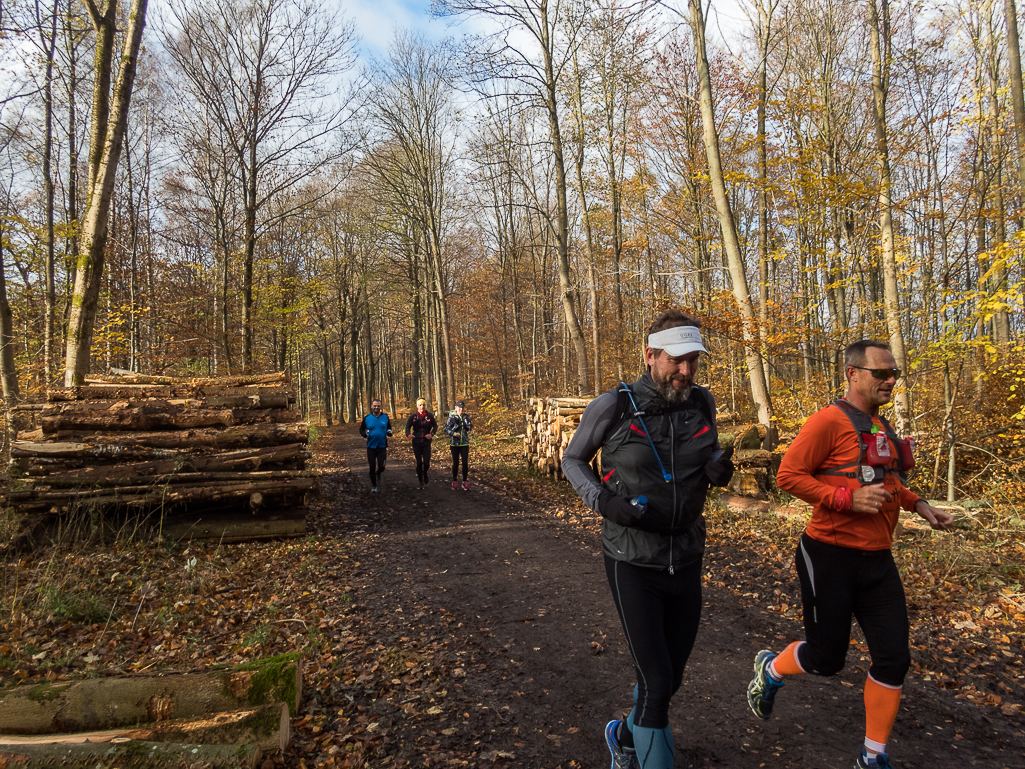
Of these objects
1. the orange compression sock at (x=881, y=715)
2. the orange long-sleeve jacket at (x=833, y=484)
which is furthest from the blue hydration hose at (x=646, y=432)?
the orange compression sock at (x=881, y=715)

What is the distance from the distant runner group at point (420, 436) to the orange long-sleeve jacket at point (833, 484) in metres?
10.1

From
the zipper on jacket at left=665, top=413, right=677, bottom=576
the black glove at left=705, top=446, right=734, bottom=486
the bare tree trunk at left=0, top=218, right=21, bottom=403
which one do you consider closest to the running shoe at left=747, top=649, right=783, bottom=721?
the zipper on jacket at left=665, top=413, right=677, bottom=576

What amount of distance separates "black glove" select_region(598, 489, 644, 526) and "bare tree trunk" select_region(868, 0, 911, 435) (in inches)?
383

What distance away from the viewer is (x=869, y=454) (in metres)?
3.09

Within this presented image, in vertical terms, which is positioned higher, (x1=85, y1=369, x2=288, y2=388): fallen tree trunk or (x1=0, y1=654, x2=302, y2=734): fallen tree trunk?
(x1=85, y1=369, x2=288, y2=388): fallen tree trunk

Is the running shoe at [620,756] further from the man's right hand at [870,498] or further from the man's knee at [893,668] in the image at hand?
the man's right hand at [870,498]

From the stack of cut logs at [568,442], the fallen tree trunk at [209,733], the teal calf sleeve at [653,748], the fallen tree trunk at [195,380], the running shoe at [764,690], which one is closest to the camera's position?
the teal calf sleeve at [653,748]

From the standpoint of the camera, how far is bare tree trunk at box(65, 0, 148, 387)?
1002cm

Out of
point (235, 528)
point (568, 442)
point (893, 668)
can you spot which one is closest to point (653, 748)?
point (893, 668)

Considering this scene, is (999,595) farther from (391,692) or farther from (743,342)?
(743,342)

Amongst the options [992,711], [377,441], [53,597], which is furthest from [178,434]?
[992,711]

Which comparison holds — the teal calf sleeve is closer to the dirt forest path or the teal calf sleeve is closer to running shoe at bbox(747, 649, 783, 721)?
the dirt forest path

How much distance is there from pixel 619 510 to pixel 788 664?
1623mm

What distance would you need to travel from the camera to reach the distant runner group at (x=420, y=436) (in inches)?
517
